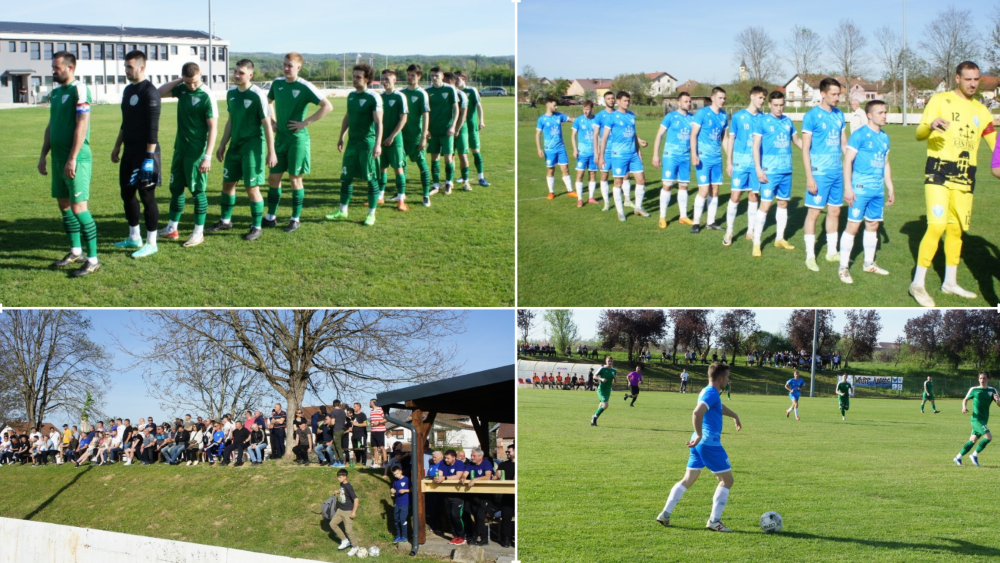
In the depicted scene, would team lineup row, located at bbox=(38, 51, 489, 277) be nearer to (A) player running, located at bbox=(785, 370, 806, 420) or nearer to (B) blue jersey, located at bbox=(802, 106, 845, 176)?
(B) blue jersey, located at bbox=(802, 106, 845, 176)

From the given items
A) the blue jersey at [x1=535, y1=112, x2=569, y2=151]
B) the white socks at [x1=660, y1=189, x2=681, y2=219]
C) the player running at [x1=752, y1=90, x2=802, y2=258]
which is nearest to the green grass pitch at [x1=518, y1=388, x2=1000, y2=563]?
the player running at [x1=752, y1=90, x2=802, y2=258]

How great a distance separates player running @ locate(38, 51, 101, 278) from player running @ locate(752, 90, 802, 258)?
827cm

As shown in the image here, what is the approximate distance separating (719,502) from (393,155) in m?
6.95

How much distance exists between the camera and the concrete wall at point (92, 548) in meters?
9.66

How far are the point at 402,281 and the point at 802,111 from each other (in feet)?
18.5

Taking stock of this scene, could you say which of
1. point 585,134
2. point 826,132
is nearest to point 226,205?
point 585,134

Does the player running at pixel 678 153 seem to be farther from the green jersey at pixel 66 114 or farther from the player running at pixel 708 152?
the green jersey at pixel 66 114

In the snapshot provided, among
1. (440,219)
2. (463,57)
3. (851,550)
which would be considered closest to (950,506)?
(851,550)

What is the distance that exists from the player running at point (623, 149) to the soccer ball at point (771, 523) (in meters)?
5.79

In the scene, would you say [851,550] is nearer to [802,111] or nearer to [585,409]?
[802,111]

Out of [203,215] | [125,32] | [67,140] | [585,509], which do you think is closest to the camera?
[585,509]

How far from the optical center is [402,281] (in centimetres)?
900

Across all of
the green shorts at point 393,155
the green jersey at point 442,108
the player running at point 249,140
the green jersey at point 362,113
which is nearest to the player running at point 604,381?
the green shorts at point 393,155

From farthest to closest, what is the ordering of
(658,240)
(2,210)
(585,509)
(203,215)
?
(2,210) → (658,240) → (203,215) → (585,509)
